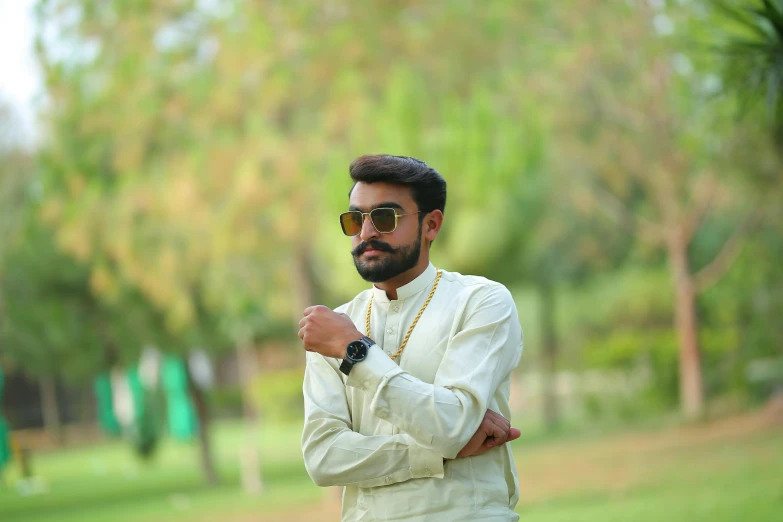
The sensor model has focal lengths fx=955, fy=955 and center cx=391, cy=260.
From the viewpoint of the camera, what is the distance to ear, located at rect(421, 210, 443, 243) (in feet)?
5.93

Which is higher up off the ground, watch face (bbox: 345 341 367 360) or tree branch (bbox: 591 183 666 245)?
tree branch (bbox: 591 183 666 245)

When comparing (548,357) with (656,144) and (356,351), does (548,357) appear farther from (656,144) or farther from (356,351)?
(356,351)

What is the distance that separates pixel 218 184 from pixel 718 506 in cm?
586

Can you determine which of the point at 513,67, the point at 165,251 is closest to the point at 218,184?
the point at 165,251

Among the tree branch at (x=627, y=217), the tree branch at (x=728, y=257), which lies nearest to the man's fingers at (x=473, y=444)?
the tree branch at (x=728, y=257)

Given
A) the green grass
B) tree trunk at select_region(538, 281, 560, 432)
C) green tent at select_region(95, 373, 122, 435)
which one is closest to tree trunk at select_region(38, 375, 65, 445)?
the green grass

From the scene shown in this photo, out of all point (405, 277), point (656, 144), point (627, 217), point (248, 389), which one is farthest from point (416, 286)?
point (248, 389)

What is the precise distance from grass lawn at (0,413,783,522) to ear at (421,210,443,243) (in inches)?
244

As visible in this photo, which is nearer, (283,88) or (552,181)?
(283,88)

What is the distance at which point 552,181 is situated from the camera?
1298cm

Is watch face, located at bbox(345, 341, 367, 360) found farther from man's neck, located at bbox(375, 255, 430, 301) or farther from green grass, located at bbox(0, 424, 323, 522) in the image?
green grass, located at bbox(0, 424, 323, 522)

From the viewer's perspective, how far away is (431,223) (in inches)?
72.2

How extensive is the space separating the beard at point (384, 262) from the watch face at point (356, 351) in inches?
6.8

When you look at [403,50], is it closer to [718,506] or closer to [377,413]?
[718,506]
